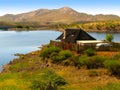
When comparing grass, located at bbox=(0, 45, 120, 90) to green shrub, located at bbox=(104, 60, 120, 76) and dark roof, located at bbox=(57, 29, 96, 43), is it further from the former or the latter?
dark roof, located at bbox=(57, 29, 96, 43)

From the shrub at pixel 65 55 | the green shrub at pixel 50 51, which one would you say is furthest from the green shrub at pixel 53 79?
the green shrub at pixel 50 51

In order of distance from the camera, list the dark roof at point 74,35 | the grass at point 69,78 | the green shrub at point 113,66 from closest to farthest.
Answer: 1. the grass at point 69,78
2. the green shrub at point 113,66
3. the dark roof at point 74,35

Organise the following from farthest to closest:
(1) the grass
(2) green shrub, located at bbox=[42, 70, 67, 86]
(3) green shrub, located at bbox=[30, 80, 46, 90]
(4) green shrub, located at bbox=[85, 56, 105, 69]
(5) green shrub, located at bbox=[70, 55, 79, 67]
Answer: (5) green shrub, located at bbox=[70, 55, 79, 67] < (4) green shrub, located at bbox=[85, 56, 105, 69] < (1) the grass < (2) green shrub, located at bbox=[42, 70, 67, 86] < (3) green shrub, located at bbox=[30, 80, 46, 90]

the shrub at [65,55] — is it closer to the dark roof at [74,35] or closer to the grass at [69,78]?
the grass at [69,78]

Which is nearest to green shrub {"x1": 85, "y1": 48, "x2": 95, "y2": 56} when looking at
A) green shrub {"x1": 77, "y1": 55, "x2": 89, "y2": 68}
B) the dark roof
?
green shrub {"x1": 77, "y1": 55, "x2": 89, "y2": 68}

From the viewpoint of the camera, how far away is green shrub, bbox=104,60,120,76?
3956 centimetres

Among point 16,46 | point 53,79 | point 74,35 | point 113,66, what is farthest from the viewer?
point 16,46

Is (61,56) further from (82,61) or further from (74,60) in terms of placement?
(82,61)

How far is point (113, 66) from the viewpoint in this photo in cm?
3975

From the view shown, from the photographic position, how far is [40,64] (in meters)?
52.8

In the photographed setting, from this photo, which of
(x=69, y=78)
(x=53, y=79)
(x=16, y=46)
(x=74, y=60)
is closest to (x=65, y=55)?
(x=74, y=60)

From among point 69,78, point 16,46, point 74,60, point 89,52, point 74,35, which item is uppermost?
point 74,35

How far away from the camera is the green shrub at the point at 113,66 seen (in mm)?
39562

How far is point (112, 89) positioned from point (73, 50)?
22.6 meters
